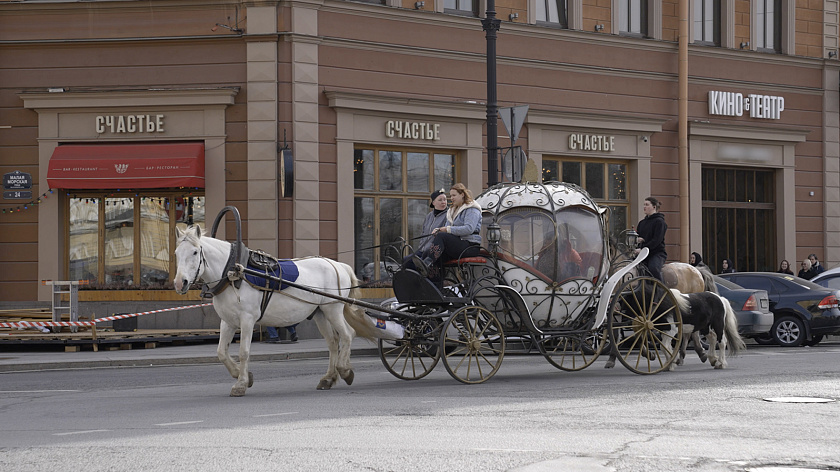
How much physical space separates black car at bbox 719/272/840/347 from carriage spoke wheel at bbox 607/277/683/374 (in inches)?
275

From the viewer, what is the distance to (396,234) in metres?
23.1

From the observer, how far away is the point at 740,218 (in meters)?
27.6

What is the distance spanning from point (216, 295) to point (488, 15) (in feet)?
28.4

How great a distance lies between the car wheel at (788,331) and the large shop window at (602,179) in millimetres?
5765

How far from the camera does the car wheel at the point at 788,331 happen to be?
19875mm

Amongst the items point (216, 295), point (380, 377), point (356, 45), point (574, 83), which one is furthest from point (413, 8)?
point (216, 295)

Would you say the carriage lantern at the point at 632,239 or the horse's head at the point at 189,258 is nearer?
the horse's head at the point at 189,258

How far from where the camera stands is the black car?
19.7 meters

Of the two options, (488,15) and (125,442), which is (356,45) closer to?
(488,15)

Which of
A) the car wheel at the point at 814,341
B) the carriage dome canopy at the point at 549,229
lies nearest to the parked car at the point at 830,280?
the car wheel at the point at 814,341

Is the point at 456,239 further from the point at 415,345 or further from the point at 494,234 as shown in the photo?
the point at 415,345

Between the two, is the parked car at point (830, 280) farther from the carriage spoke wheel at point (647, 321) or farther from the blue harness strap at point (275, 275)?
the blue harness strap at point (275, 275)

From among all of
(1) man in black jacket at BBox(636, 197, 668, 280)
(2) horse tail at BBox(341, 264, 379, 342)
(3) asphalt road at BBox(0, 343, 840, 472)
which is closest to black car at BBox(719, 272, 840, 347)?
(3) asphalt road at BBox(0, 343, 840, 472)

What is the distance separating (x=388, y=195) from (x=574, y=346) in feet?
33.9
